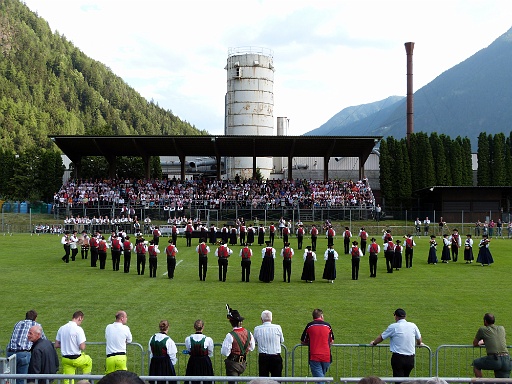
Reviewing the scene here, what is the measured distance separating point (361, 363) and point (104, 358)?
16.0ft

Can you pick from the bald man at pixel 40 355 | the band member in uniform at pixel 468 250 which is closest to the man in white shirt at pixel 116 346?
the bald man at pixel 40 355

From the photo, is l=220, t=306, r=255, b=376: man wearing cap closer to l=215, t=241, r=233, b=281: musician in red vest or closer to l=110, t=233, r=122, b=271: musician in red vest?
l=215, t=241, r=233, b=281: musician in red vest

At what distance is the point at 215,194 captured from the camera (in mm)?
51438

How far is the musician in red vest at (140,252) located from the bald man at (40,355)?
46.5 ft

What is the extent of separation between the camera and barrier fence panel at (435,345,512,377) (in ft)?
34.5

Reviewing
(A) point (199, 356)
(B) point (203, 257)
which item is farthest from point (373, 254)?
(A) point (199, 356)

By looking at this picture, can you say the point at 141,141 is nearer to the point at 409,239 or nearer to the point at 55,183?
the point at 55,183

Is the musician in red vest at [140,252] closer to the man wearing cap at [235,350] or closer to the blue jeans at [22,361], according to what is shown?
the blue jeans at [22,361]

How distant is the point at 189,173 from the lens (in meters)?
83.8

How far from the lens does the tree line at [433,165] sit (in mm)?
62156

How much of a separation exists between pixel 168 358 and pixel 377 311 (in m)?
8.76

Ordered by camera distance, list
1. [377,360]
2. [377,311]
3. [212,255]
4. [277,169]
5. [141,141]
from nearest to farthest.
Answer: [377,360] → [377,311] → [212,255] → [141,141] → [277,169]

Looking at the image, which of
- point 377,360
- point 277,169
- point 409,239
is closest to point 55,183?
point 277,169

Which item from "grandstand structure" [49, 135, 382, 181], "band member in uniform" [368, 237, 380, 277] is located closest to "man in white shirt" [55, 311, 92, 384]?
"band member in uniform" [368, 237, 380, 277]
